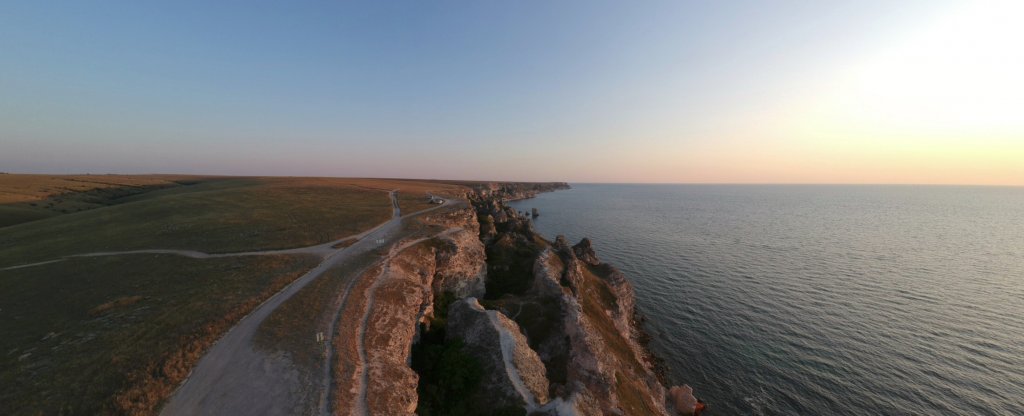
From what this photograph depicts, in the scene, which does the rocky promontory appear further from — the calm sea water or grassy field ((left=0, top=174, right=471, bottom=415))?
grassy field ((left=0, top=174, right=471, bottom=415))

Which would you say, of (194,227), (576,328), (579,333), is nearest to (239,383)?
(579,333)

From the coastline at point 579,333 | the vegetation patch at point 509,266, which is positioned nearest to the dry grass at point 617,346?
the coastline at point 579,333

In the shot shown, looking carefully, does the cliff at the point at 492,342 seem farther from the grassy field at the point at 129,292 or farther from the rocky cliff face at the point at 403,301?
the grassy field at the point at 129,292

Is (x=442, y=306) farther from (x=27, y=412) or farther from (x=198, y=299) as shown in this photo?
(x=27, y=412)

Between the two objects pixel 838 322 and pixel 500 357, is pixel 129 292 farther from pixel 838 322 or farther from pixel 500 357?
pixel 838 322

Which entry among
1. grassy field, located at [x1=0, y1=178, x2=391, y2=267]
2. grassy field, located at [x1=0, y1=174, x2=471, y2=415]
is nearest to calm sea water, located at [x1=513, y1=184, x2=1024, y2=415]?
grassy field, located at [x1=0, y1=174, x2=471, y2=415]

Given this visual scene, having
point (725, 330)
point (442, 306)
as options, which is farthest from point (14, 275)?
point (725, 330)
